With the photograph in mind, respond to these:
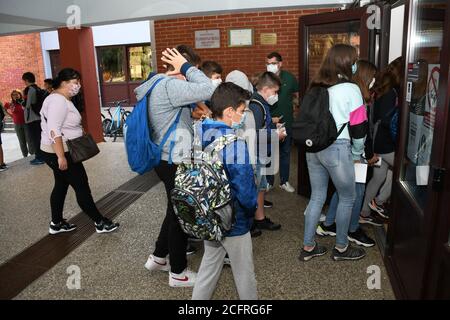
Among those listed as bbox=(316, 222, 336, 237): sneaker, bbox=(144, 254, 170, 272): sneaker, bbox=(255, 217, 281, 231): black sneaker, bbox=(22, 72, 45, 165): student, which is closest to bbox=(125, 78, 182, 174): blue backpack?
bbox=(144, 254, 170, 272): sneaker

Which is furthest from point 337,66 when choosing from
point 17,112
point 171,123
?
point 17,112

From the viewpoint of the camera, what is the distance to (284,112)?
15.0 feet

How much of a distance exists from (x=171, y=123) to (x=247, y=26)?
494 cm

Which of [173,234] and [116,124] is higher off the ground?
[173,234]

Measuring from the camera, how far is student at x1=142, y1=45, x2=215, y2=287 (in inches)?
89.1

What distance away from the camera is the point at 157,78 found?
7.82 ft

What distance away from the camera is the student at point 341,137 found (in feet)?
8.12

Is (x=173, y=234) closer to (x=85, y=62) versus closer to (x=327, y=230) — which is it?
(x=327, y=230)

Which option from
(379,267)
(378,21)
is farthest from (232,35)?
(379,267)

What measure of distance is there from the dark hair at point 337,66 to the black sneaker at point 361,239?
1.34 m

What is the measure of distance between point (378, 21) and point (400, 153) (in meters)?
1.41

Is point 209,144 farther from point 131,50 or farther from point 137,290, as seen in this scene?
point 131,50

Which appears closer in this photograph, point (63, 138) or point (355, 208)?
point (355, 208)
